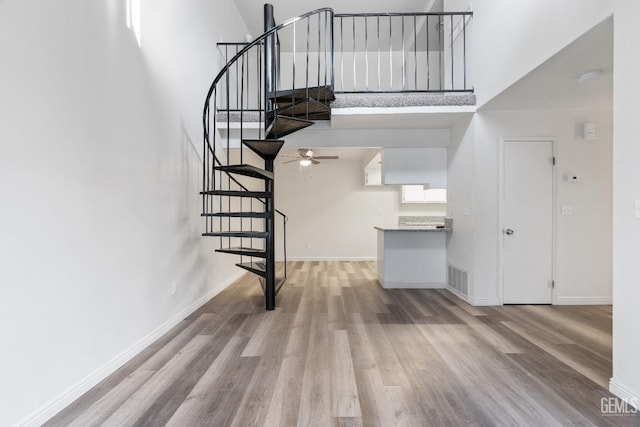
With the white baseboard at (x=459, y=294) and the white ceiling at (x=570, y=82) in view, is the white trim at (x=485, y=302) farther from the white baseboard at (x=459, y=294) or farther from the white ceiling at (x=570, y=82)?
the white ceiling at (x=570, y=82)

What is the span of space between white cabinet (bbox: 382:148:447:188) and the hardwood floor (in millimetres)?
1881

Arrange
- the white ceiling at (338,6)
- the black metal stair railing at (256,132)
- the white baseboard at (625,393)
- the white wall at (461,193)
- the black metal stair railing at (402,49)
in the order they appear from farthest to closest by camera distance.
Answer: the white ceiling at (338,6) < the black metal stair railing at (402,49) < the white wall at (461,193) < the black metal stair railing at (256,132) < the white baseboard at (625,393)

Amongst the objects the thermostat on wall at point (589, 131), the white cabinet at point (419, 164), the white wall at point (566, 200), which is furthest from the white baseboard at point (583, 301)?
the white cabinet at point (419, 164)

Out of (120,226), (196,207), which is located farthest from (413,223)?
(120,226)

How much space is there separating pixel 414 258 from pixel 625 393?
285 cm

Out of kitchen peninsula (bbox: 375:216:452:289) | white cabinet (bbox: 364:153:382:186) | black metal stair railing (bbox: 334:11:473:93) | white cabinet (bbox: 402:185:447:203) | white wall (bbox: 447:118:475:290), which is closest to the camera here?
white wall (bbox: 447:118:475:290)

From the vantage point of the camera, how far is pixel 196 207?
3.64 meters

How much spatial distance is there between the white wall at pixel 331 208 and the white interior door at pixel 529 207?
3817 millimetres

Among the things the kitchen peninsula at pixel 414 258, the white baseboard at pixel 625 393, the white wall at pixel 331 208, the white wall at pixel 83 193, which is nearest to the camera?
the white wall at pixel 83 193

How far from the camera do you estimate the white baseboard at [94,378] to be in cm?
165

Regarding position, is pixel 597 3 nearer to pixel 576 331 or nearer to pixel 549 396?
pixel 549 396

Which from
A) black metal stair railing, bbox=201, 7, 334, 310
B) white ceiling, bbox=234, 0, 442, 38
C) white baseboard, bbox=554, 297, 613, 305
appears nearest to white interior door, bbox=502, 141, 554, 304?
white baseboard, bbox=554, 297, 613, 305

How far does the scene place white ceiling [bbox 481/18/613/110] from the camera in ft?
7.09

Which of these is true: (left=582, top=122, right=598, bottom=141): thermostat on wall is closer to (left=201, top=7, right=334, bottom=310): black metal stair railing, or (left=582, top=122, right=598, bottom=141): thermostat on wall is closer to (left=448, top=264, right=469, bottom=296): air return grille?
(left=448, top=264, right=469, bottom=296): air return grille
